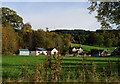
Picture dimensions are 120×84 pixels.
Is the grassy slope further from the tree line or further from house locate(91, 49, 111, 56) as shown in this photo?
house locate(91, 49, 111, 56)

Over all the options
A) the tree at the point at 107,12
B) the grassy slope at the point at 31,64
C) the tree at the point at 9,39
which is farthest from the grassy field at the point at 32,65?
the tree at the point at 9,39

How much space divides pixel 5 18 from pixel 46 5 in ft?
111

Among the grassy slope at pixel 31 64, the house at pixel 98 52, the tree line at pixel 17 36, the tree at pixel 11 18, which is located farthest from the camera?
the house at pixel 98 52

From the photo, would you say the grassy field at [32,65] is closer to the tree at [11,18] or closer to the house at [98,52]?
the tree at [11,18]

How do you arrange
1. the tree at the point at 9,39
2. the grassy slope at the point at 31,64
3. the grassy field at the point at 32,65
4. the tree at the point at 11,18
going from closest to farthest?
1. the grassy field at the point at 32,65
2. the grassy slope at the point at 31,64
3. the tree at the point at 9,39
4. the tree at the point at 11,18

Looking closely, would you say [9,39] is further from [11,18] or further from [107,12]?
[107,12]

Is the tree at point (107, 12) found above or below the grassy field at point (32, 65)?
above

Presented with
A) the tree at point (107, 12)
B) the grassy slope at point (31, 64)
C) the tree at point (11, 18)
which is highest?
the tree at point (11, 18)

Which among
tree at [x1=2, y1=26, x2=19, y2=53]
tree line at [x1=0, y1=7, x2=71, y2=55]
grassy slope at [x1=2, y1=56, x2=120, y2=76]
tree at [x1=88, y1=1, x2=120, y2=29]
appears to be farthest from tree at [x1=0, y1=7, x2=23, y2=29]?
tree at [x1=88, y1=1, x2=120, y2=29]

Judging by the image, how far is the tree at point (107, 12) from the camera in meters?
11.7

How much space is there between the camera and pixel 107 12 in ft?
40.0

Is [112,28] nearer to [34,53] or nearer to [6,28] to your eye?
[6,28]

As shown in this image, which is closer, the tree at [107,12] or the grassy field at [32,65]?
the grassy field at [32,65]

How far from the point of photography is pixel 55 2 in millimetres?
8742
